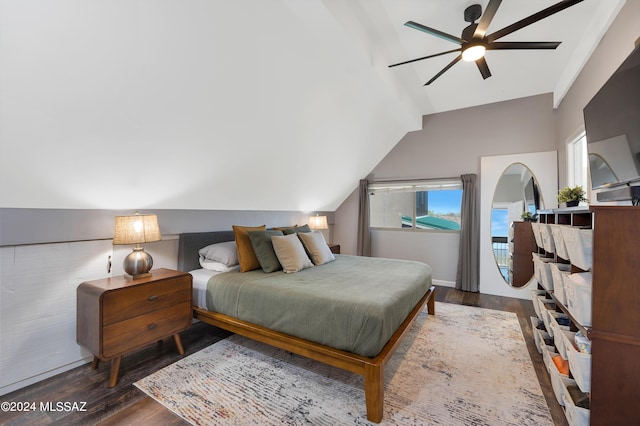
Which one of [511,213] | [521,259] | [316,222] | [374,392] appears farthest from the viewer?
[316,222]

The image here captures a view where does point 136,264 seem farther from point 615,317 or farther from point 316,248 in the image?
point 615,317

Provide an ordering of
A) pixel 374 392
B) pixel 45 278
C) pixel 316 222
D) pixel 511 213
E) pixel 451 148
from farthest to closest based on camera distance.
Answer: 1. pixel 316 222
2. pixel 451 148
3. pixel 511 213
4. pixel 45 278
5. pixel 374 392

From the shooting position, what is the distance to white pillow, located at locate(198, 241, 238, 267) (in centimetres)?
278

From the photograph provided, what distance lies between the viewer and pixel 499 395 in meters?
1.83

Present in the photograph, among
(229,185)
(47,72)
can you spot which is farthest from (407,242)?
(47,72)

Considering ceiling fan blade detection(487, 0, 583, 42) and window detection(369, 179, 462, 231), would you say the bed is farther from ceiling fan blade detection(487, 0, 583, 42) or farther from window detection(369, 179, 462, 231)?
ceiling fan blade detection(487, 0, 583, 42)

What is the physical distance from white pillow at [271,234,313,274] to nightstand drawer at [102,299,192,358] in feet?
3.03

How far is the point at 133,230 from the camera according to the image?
211cm

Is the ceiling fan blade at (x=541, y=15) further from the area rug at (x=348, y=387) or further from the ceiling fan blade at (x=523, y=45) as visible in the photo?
the area rug at (x=348, y=387)

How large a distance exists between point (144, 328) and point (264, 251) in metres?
1.17

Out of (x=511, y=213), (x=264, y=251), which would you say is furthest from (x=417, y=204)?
(x=264, y=251)

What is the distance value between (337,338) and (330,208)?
147 inches

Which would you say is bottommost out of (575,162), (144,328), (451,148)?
(144,328)

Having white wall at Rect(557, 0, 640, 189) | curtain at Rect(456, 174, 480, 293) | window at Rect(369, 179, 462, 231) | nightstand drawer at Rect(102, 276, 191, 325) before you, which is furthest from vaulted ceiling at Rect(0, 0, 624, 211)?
window at Rect(369, 179, 462, 231)
